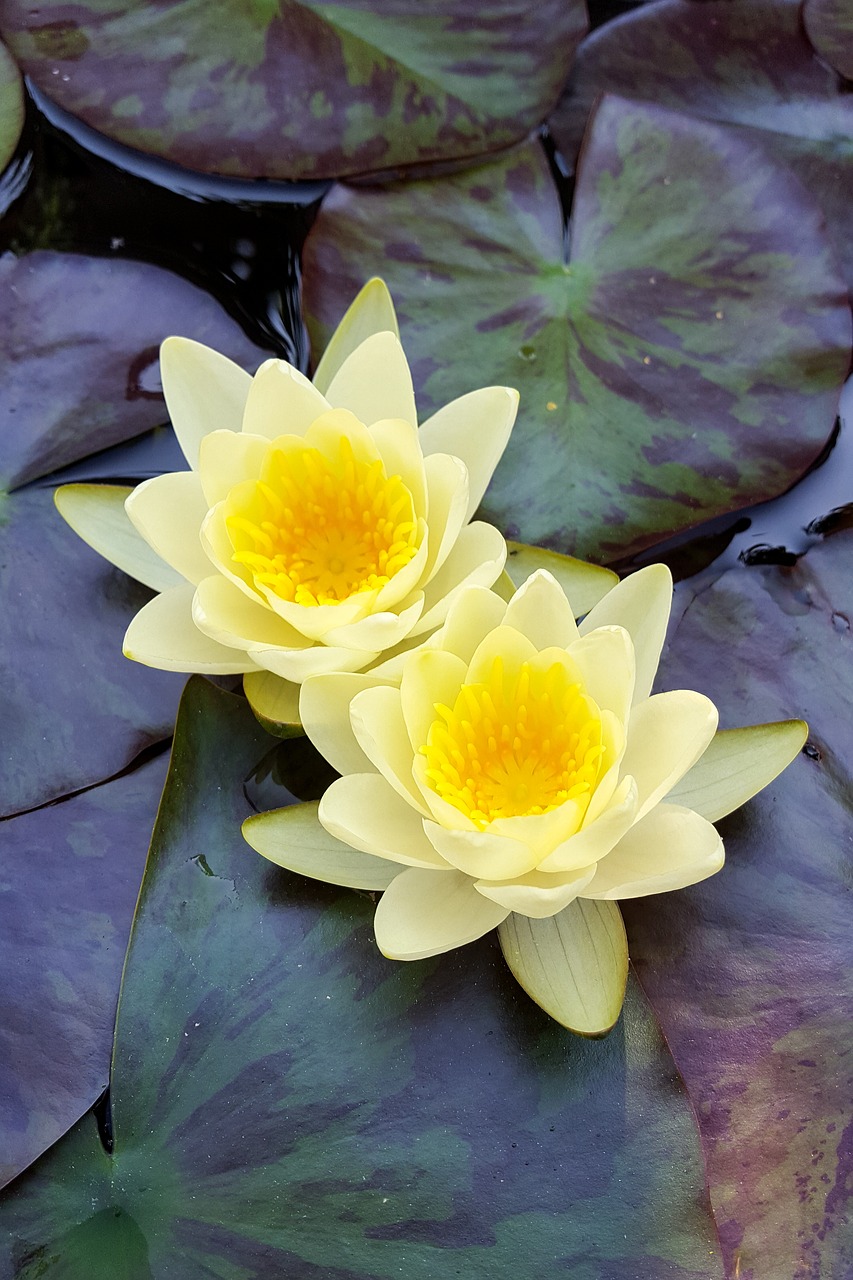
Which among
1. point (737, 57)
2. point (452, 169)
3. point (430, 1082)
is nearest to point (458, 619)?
point (430, 1082)

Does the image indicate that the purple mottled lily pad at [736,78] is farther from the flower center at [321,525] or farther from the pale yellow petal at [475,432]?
the flower center at [321,525]

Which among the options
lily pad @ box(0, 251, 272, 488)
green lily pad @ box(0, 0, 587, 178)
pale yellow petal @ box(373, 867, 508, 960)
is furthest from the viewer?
green lily pad @ box(0, 0, 587, 178)

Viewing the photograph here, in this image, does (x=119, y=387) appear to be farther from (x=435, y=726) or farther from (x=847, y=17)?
(x=847, y=17)

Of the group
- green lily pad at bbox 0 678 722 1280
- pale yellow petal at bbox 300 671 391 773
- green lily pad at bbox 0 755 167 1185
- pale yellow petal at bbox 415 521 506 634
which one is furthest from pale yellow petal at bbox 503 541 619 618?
green lily pad at bbox 0 755 167 1185

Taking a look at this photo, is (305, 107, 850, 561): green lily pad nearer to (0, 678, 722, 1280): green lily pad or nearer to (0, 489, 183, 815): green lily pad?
(0, 489, 183, 815): green lily pad

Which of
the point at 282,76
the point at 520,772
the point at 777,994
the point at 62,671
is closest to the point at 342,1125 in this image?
the point at 520,772

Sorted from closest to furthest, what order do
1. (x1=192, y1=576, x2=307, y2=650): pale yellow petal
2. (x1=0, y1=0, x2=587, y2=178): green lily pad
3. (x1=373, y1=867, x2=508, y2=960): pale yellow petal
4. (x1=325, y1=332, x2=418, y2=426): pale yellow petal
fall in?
1. (x1=373, y1=867, x2=508, y2=960): pale yellow petal
2. (x1=192, y1=576, x2=307, y2=650): pale yellow petal
3. (x1=325, y1=332, x2=418, y2=426): pale yellow petal
4. (x1=0, y1=0, x2=587, y2=178): green lily pad
